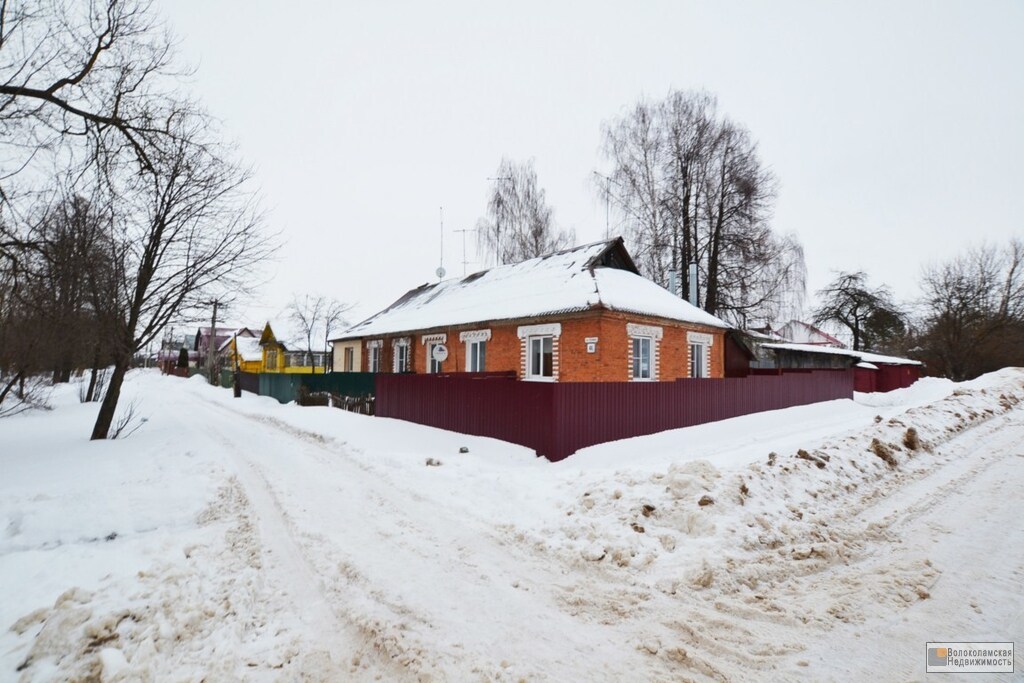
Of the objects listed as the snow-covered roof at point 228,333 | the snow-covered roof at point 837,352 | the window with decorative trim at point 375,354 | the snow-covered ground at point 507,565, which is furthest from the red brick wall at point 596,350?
the snow-covered roof at point 228,333

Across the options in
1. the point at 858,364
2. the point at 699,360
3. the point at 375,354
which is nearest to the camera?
the point at 699,360

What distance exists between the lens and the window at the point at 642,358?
1418 centimetres

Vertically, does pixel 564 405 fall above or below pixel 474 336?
below

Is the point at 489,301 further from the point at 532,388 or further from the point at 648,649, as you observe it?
the point at 648,649

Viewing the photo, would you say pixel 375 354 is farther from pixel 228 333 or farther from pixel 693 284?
pixel 228 333

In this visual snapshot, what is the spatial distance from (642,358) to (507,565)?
10883 millimetres

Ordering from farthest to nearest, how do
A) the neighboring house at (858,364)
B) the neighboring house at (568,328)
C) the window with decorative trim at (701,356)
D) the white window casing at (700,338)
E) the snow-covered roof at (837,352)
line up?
the snow-covered roof at (837,352) < the neighboring house at (858,364) < the window with decorative trim at (701,356) < the white window casing at (700,338) < the neighboring house at (568,328)

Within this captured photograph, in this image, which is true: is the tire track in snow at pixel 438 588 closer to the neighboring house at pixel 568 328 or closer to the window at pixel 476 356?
the neighboring house at pixel 568 328

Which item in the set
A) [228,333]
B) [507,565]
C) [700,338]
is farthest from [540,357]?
[228,333]

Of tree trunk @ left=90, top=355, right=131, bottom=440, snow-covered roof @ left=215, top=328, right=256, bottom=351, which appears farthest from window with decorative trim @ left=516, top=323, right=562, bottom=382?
snow-covered roof @ left=215, top=328, right=256, bottom=351

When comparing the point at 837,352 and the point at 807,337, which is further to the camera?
the point at 807,337

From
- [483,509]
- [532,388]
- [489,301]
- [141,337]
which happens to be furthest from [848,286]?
[141,337]

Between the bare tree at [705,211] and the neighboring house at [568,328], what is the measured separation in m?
5.04

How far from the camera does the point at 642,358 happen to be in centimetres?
1443
